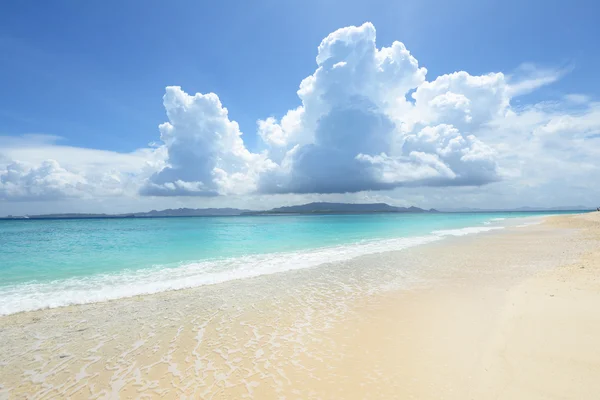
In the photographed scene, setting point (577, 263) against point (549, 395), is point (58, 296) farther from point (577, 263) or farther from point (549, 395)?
point (577, 263)

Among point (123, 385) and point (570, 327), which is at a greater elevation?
point (570, 327)

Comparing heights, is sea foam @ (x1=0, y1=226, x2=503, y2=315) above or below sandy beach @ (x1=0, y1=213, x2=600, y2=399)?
below

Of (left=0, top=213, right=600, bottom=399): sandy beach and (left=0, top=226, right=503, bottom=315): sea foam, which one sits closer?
(left=0, top=213, right=600, bottom=399): sandy beach

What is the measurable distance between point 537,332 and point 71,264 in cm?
2495

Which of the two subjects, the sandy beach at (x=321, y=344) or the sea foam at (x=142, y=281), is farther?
the sea foam at (x=142, y=281)

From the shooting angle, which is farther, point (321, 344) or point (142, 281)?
point (142, 281)

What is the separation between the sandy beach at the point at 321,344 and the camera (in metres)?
5.44

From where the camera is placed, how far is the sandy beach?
5438 millimetres

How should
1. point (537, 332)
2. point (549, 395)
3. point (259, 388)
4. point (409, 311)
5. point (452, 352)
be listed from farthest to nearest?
point (409, 311) → point (537, 332) → point (452, 352) → point (259, 388) → point (549, 395)

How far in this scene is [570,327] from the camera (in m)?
7.45

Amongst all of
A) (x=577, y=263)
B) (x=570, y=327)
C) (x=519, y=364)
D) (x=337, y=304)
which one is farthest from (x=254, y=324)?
(x=577, y=263)

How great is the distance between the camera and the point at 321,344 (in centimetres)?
724

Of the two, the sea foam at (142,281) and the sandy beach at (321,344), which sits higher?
the sandy beach at (321,344)

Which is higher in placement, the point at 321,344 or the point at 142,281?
the point at 321,344
